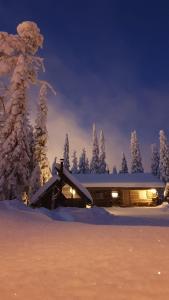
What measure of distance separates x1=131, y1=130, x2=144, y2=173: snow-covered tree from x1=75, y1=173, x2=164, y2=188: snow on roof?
22.0m

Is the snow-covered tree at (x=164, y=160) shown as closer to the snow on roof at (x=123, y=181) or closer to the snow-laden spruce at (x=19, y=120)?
the snow on roof at (x=123, y=181)

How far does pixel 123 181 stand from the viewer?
47562 millimetres

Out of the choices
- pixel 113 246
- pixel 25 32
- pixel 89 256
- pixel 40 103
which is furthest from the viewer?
pixel 40 103

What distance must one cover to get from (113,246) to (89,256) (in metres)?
1.40

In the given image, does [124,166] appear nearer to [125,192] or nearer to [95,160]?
[95,160]

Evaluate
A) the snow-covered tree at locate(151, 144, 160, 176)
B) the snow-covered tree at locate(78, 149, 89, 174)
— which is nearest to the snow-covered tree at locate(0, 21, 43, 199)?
the snow-covered tree at locate(151, 144, 160, 176)

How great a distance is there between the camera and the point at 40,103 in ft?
126

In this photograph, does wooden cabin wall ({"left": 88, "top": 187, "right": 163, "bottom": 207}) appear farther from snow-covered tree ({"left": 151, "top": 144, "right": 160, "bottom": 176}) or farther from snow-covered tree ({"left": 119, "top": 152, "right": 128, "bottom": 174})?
snow-covered tree ({"left": 119, "top": 152, "right": 128, "bottom": 174})

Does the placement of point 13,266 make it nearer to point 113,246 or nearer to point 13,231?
point 113,246

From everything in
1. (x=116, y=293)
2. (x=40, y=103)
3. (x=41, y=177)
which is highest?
(x=40, y=103)

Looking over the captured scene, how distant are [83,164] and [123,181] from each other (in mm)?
39546

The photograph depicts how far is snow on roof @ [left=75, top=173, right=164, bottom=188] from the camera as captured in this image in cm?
4516

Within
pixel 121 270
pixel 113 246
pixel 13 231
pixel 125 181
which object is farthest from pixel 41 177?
pixel 121 270

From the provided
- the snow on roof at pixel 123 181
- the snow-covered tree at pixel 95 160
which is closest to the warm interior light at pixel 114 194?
the snow on roof at pixel 123 181
